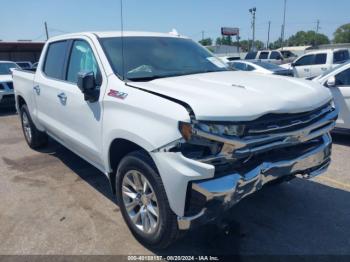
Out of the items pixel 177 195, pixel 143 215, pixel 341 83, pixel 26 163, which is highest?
pixel 341 83

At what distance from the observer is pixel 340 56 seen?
16516 millimetres

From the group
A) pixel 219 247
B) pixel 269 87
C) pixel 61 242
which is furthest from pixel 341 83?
pixel 61 242

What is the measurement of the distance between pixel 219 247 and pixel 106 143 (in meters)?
1.45

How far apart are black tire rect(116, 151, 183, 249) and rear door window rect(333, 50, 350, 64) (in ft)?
50.0

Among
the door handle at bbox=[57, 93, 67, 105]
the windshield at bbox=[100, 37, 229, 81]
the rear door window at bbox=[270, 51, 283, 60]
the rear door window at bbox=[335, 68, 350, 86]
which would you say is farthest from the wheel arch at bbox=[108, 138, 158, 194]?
the rear door window at bbox=[270, 51, 283, 60]

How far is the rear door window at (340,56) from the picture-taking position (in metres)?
16.2

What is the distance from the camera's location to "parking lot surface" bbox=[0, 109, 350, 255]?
10.9 feet

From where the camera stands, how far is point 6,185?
5.03m

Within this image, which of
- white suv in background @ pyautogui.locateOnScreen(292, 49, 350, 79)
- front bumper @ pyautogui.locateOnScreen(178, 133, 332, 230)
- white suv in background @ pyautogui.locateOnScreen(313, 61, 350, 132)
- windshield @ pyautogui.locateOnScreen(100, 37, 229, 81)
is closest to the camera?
front bumper @ pyautogui.locateOnScreen(178, 133, 332, 230)

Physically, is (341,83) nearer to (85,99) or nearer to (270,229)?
(270,229)

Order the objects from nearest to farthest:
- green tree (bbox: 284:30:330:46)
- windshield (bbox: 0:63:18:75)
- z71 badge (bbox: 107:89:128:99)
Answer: z71 badge (bbox: 107:89:128:99), windshield (bbox: 0:63:18:75), green tree (bbox: 284:30:330:46)

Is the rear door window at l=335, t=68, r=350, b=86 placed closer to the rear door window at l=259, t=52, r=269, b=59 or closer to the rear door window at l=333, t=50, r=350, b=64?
the rear door window at l=333, t=50, r=350, b=64

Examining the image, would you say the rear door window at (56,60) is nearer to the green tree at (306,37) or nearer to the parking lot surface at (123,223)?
the parking lot surface at (123,223)

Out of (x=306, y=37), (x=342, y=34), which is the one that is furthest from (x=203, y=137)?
(x=306, y=37)
